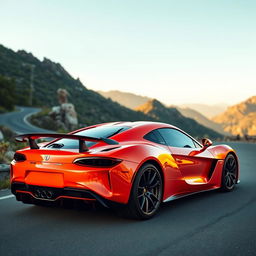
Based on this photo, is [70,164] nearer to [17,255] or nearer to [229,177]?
[17,255]

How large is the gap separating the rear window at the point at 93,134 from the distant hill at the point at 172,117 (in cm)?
14653

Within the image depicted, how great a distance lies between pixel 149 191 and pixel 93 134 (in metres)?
1.10

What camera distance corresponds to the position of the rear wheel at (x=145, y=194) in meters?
5.00

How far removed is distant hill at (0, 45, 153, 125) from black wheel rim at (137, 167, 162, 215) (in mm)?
69140

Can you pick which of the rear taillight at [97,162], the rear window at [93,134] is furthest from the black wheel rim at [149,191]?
the rear window at [93,134]

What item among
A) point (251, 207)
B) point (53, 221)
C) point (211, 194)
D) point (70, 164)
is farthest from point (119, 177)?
point (211, 194)

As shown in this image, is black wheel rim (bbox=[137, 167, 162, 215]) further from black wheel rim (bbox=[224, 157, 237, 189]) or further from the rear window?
black wheel rim (bbox=[224, 157, 237, 189])

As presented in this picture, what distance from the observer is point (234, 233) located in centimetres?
465

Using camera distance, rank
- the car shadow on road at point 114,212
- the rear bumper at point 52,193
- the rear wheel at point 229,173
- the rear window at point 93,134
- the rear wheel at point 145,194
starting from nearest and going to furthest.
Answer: the rear bumper at point 52,193 < the rear wheel at point 145,194 < the car shadow on road at point 114,212 < the rear window at point 93,134 < the rear wheel at point 229,173

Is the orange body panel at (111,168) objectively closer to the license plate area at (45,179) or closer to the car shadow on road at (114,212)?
the license plate area at (45,179)

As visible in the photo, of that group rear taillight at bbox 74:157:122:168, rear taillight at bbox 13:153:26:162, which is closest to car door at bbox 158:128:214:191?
rear taillight at bbox 74:157:122:168

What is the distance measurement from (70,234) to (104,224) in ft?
1.82

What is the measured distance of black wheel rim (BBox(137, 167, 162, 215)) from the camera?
5172mm

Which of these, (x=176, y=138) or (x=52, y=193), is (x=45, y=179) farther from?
(x=176, y=138)
